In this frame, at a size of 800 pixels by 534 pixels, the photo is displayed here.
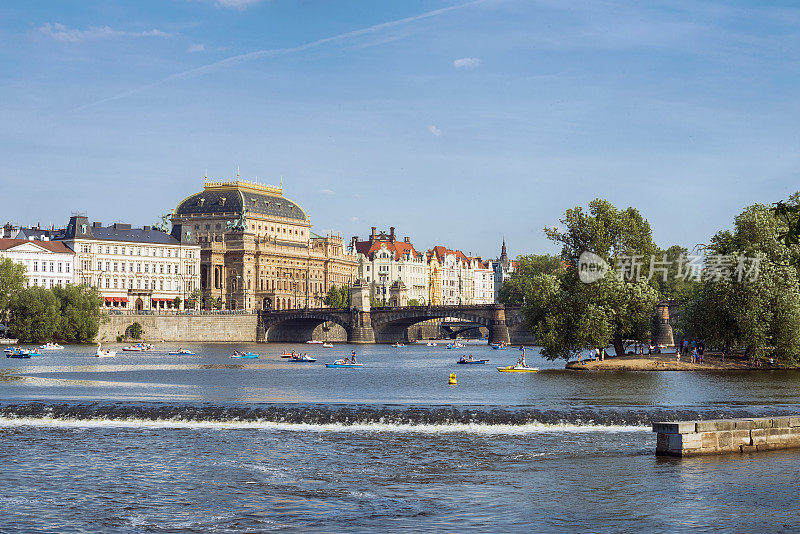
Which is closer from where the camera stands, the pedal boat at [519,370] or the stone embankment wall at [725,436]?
the stone embankment wall at [725,436]

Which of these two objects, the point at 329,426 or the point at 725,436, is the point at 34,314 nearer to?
the point at 329,426

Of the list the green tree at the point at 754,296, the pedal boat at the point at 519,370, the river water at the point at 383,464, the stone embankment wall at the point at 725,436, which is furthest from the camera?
the pedal boat at the point at 519,370

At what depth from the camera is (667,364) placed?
95438 mm

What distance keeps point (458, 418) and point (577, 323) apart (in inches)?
1677

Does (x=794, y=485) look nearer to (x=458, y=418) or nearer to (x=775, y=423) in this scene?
(x=775, y=423)

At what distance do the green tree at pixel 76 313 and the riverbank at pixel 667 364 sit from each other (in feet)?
332

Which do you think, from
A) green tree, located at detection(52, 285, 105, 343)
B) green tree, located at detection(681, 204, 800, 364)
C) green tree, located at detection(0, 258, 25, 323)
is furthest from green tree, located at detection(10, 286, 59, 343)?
green tree, located at detection(681, 204, 800, 364)

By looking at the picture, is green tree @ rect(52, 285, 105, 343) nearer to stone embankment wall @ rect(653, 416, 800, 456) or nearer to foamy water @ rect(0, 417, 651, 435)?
foamy water @ rect(0, 417, 651, 435)

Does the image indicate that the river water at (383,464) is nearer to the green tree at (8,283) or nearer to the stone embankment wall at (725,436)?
the stone embankment wall at (725,436)

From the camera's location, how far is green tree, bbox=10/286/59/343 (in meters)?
167

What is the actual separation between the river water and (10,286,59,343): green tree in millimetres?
96043

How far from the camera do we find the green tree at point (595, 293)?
308 ft

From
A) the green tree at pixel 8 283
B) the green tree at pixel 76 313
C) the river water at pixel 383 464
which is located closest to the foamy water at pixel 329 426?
the river water at pixel 383 464

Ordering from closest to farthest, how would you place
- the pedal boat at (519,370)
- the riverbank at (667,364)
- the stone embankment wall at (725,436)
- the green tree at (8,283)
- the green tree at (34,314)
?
the stone embankment wall at (725,436)
the riverbank at (667,364)
the pedal boat at (519,370)
the green tree at (34,314)
the green tree at (8,283)
